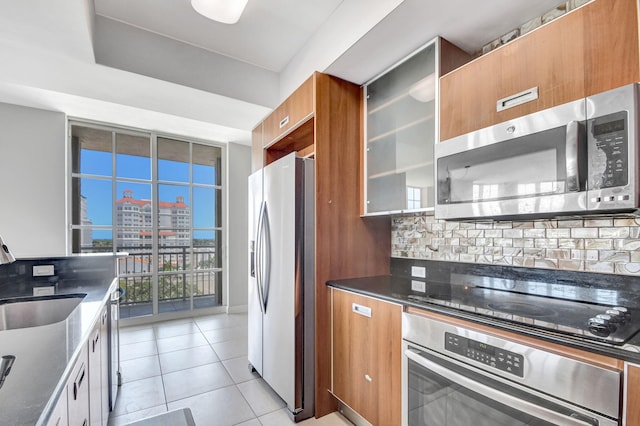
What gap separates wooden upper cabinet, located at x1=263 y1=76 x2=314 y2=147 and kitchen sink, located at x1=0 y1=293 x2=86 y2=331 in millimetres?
1842

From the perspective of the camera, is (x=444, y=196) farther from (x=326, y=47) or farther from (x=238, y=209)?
(x=238, y=209)

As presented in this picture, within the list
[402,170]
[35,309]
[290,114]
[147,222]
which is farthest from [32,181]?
[402,170]

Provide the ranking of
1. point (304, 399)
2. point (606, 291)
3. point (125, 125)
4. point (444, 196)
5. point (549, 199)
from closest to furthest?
point (549, 199) < point (606, 291) < point (444, 196) < point (304, 399) < point (125, 125)

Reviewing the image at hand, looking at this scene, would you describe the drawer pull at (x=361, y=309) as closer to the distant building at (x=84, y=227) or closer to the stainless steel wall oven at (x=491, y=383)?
the stainless steel wall oven at (x=491, y=383)

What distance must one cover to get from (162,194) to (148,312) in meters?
1.68

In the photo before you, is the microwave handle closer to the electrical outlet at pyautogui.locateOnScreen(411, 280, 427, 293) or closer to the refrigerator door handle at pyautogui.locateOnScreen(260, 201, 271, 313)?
the electrical outlet at pyautogui.locateOnScreen(411, 280, 427, 293)

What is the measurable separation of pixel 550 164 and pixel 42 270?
3208mm

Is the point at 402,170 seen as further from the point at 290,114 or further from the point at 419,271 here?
the point at 290,114

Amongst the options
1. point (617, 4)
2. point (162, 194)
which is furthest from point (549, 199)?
point (162, 194)

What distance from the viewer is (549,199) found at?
1.26 metres

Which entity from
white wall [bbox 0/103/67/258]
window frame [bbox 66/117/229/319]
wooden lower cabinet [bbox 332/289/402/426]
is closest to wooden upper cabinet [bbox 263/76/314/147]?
wooden lower cabinet [bbox 332/289/402/426]

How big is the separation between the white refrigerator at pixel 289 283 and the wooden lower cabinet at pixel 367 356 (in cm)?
21

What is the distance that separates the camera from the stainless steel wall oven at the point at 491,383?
94cm

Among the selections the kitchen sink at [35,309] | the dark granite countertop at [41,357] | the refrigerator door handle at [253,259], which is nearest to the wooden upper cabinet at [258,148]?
the refrigerator door handle at [253,259]
